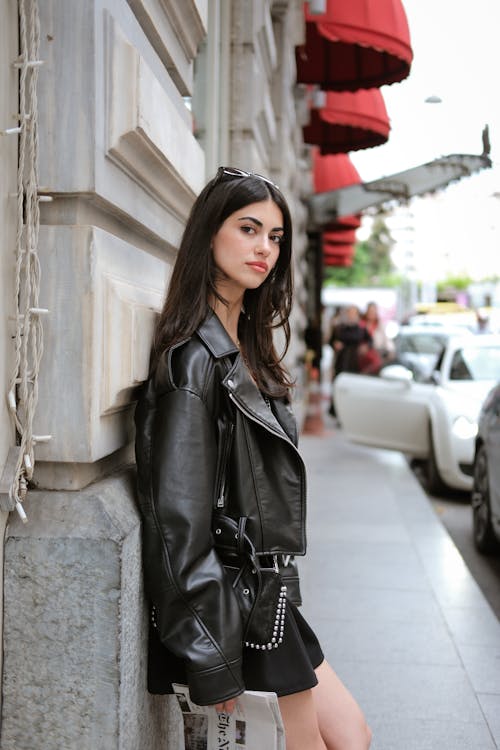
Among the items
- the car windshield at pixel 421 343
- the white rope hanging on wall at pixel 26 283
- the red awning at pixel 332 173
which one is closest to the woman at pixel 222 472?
the white rope hanging on wall at pixel 26 283

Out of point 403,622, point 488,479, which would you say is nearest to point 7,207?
point 403,622

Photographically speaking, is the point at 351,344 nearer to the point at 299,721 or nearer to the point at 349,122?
the point at 349,122

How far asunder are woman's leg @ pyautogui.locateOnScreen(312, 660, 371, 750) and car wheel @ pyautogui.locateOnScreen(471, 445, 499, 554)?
4314 mm

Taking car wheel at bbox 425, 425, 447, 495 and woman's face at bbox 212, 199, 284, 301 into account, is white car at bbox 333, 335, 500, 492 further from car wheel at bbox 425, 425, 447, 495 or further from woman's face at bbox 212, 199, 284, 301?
woman's face at bbox 212, 199, 284, 301

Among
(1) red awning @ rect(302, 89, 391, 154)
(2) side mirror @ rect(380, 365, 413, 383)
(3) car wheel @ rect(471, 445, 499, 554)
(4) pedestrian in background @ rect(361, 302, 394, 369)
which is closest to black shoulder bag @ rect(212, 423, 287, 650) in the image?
(3) car wheel @ rect(471, 445, 499, 554)

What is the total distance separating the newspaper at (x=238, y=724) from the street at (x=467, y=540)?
3.80m

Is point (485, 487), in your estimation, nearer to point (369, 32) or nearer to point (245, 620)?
point (369, 32)

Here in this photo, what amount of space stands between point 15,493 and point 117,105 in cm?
94

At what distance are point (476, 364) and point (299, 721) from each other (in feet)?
24.7

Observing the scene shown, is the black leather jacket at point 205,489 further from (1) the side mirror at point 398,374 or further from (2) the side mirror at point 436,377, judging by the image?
(1) the side mirror at point 398,374

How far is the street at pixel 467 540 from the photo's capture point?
6238mm

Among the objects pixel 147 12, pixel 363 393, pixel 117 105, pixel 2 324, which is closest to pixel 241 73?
pixel 147 12

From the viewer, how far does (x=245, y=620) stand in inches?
85.7

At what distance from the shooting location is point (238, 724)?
219cm
